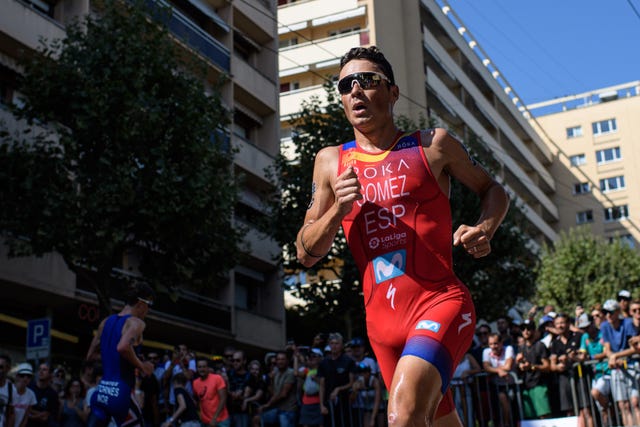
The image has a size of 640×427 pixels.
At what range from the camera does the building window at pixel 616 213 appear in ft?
240

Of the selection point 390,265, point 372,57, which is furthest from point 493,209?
point 372,57

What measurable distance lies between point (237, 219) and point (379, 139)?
3101cm

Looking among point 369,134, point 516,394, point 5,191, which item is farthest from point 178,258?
point 369,134

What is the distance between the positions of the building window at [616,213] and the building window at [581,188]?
2602mm

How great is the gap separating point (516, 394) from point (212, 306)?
20558 millimetres

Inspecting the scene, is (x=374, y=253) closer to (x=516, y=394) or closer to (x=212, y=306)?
(x=516, y=394)

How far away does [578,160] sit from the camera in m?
77.4

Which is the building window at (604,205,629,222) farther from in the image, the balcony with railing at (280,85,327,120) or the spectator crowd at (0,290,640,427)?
the spectator crowd at (0,290,640,427)

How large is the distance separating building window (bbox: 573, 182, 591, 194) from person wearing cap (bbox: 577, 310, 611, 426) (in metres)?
64.8

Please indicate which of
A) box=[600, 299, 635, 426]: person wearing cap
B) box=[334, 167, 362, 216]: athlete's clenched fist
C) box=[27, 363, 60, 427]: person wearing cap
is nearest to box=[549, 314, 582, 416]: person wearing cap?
box=[600, 299, 635, 426]: person wearing cap

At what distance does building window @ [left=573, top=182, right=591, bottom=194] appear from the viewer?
76.1 meters

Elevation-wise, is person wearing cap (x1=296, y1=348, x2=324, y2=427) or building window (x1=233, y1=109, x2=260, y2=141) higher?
building window (x1=233, y1=109, x2=260, y2=141)

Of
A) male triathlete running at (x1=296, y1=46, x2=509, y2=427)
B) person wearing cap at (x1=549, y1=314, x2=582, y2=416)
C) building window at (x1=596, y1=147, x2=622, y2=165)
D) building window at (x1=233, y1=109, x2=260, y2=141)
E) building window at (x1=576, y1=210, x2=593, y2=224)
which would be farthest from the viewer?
building window at (x1=576, y1=210, x2=593, y2=224)

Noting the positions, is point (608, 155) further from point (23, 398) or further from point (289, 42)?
point (23, 398)
